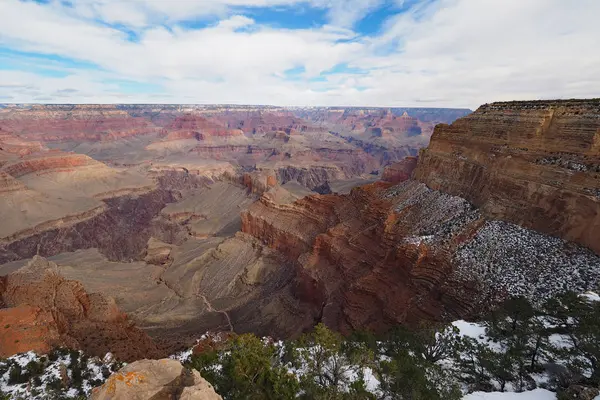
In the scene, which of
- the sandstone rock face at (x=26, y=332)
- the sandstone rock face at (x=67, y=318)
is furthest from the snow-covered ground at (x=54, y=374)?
the sandstone rock face at (x=67, y=318)

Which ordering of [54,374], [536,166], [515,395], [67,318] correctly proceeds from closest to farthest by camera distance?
[515,395] → [54,374] → [536,166] → [67,318]

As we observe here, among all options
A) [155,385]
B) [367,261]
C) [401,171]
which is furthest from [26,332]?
[401,171]

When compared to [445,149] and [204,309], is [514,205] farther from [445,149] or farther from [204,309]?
[204,309]

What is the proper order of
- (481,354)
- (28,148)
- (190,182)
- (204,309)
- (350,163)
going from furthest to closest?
1. (350,163)
2. (190,182)
3. (28,148)
4. (204,309)
5. (481,354)

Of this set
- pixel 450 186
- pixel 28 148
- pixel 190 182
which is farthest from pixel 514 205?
pixel 28 148

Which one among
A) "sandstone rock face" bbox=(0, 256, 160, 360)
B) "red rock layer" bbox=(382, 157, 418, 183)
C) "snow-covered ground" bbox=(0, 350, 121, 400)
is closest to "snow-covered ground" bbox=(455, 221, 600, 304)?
"snow-covered ground" bbox=(0, 350, 121, 400)

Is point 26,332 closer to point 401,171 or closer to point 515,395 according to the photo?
point 515,395

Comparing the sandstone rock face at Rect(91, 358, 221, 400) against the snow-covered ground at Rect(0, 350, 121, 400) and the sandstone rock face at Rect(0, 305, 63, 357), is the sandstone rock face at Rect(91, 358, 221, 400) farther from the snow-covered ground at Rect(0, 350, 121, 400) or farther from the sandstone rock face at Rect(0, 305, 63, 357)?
the sandstone rock face at Rect(0, 305, 63, 357)
